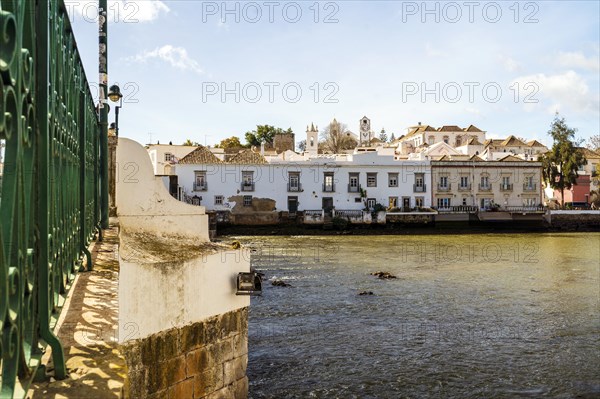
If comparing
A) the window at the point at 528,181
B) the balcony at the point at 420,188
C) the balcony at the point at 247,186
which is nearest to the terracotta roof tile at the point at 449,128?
the window at the point at 528,181

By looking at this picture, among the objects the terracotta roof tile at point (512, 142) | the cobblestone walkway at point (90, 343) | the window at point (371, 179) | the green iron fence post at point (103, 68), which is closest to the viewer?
the cobblestone walkway at point (90, 343)

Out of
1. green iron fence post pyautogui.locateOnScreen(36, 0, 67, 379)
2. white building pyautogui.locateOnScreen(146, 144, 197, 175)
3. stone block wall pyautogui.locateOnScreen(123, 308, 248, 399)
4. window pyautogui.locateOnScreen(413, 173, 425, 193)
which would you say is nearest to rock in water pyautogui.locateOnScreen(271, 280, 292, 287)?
stone block wall pyautogui.locateOnScreen(123, 308, 248, 399)

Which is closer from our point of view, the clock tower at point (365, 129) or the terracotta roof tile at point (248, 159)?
the terracotta roof tile at point (248, 159)

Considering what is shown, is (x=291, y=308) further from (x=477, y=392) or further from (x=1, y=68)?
(x=1, y=68)

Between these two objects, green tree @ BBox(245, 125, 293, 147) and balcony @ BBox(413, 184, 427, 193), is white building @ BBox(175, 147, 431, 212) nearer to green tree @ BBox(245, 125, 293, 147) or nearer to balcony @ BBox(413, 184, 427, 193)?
balcony @ BBox(413, 184, 427, 193)

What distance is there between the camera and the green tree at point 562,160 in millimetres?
54419

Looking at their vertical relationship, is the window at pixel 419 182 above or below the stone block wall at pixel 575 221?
above

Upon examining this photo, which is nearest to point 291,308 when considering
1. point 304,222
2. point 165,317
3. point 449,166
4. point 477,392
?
point 477,392

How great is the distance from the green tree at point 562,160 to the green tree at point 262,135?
31.4m

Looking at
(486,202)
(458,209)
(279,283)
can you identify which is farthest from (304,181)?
(279,283)

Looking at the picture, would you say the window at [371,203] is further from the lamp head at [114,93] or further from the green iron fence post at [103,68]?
the green iron fence post at [103,68]

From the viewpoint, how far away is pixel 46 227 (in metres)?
2.35

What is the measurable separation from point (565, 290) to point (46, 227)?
17.3 m

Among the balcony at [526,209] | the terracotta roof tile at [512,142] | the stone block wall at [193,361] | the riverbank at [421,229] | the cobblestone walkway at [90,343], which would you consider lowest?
the riverbank at [421,229]
